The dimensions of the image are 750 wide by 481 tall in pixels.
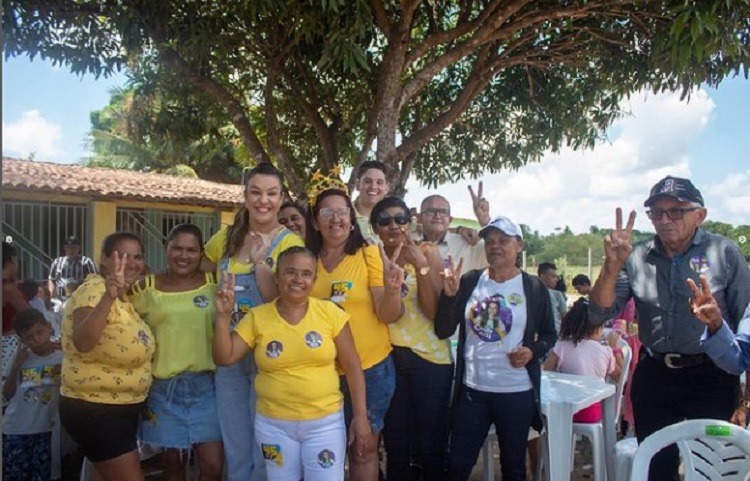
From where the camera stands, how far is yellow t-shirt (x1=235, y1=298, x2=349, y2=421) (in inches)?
101

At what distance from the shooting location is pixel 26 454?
3.61m

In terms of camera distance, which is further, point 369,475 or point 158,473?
point 158,473

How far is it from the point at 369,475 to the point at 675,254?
70.6 inches

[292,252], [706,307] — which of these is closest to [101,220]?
[292,252]

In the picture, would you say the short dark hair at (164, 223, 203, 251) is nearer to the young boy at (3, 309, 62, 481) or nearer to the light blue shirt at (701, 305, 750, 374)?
the young boy at (3, 309, 62, 481)

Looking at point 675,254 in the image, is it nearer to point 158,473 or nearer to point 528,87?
point 158,473

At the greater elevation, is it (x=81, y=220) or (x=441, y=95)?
(x=441, y=95)

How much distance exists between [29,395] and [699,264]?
374 cm

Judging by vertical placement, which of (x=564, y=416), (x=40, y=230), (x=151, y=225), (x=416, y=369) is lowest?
(x=564, y=416)

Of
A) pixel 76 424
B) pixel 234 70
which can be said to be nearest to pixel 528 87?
pixel 234 70

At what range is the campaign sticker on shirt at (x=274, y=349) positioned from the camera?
8.48 feet

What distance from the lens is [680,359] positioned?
2.72 meters

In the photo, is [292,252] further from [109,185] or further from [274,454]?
[109,185]

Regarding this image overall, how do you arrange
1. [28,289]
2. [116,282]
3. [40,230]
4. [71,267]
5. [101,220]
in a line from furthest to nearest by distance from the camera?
[101,220]
[40,230]
[71,267]
[28,289]
[116,282]
